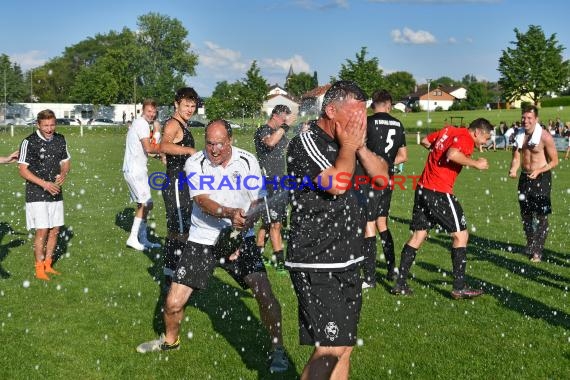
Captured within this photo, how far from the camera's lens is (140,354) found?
518 cm

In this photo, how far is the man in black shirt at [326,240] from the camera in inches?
137

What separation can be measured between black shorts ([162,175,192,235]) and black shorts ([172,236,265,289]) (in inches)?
47.7

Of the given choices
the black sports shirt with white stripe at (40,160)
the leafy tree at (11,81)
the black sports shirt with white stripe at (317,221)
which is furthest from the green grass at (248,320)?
the leafy tree at (11,81)

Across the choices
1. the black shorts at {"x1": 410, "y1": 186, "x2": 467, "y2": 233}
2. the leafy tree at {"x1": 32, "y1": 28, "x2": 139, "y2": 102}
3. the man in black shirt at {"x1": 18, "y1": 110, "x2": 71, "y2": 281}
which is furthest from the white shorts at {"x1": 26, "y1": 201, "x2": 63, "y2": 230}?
the leafy tree at {"x1": 32, "y1": 28, "x2": 139, "y2": 102}

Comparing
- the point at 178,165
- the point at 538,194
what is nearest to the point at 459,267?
the point at 538,194

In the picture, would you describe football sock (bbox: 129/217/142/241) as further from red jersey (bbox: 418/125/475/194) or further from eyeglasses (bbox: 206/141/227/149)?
eyeglasses (bbox: 206/141/227/149)

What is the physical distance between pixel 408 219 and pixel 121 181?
9.82 metres

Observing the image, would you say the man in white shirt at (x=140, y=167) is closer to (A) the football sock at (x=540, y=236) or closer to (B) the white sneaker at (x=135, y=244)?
(B) the white sneaker at (x=135, y=244)

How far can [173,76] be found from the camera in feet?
312

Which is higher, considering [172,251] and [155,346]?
[172,251]

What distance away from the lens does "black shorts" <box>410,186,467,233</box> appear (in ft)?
22.1

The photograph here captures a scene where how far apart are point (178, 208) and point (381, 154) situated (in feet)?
7.05

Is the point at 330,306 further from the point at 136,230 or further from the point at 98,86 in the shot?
the point at 98,86

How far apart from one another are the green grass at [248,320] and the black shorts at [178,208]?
849 mm
